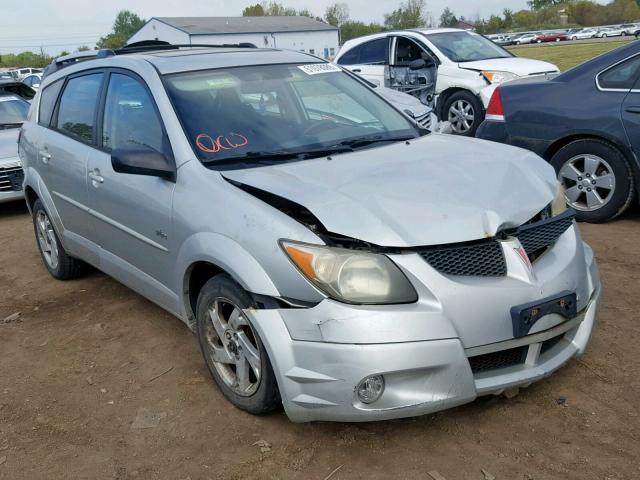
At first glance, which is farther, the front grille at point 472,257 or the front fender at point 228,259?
the front fender at point 228,259

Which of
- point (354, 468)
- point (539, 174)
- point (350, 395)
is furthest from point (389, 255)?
point (539, 174)

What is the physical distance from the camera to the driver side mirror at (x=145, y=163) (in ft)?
10.8

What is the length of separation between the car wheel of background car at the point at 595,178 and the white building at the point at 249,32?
6215 centimetres

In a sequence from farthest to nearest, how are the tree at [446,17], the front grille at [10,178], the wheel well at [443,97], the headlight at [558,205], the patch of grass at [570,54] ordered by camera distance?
the tree at [446,17] → the patch of grass at [570,54] → the wheel well at [443,97] → the front grille at [10,178] → the headlight at [558,205]

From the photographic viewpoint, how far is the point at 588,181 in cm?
553

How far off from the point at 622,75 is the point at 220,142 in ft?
12.2

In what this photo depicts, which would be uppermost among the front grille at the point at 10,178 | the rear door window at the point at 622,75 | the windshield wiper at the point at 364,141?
the rear door window at the point at 622,75

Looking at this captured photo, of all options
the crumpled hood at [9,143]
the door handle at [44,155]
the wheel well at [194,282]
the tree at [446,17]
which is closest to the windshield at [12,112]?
the crumpled hood at [9,143]

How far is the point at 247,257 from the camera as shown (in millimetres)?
2807

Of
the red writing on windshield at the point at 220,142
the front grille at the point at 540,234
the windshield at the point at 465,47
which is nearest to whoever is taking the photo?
the front grille at the point at 540,234

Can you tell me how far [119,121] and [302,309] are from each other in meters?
2.09

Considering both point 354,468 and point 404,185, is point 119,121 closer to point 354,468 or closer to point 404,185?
point 404,185

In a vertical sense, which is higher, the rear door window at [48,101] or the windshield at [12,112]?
the rear door window at [48,101]

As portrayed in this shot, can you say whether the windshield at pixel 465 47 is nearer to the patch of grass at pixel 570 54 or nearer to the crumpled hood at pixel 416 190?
the patch of grass at pixel 570 54
